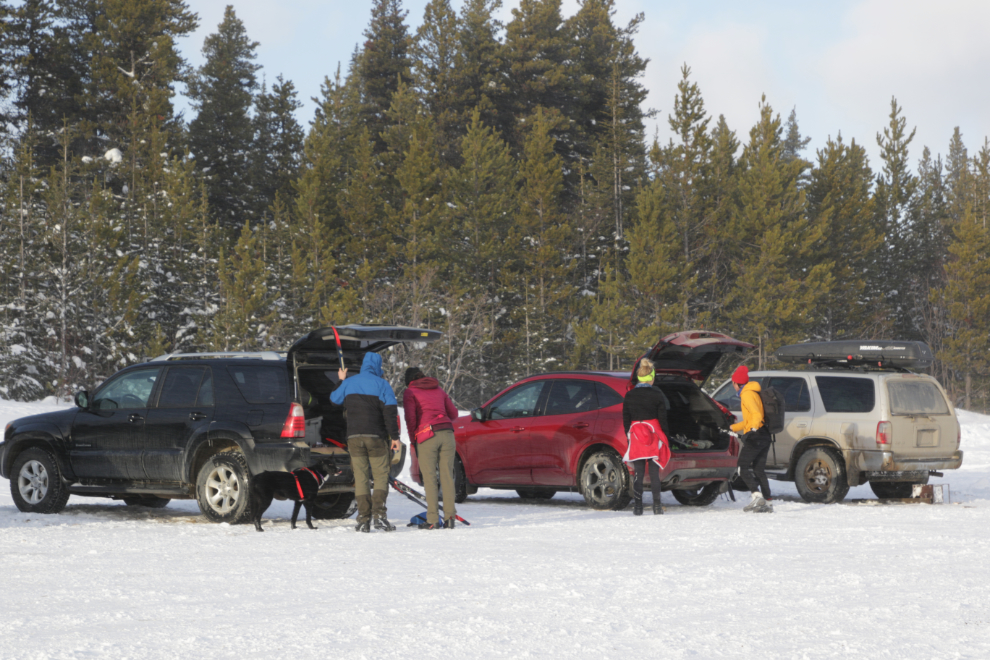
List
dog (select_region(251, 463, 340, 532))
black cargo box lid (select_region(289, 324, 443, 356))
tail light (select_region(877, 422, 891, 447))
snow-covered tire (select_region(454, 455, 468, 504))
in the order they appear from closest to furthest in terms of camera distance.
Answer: dog (select_region(251, 463, 340, 532)), black cargo box lid (select_region(289, 324, 443, 356)), tail light (select_region(877, 422, 891, 447)), snow-covered tire (select_region(454, 455, 468, 504))

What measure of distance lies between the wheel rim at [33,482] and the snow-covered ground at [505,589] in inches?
16.4

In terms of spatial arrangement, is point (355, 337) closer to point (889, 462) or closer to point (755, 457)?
point (755, 457)

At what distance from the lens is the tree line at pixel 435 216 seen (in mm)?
41688

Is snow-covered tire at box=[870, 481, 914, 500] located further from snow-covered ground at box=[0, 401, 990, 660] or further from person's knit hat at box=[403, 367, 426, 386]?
person's knit hat at box=[403, 367, 426, 386]

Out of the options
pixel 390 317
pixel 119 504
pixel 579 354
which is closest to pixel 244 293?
pixel 390 317

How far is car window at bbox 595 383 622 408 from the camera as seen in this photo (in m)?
12.8

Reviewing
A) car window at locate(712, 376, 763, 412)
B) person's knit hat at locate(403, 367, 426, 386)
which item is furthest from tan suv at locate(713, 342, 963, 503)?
person's knit hat at locate(403, 367, 426, 386)

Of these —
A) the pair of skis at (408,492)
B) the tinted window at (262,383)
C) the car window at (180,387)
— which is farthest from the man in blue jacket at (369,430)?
the car window at (180,387)

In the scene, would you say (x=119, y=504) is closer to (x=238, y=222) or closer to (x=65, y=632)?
(x=65, y=632)

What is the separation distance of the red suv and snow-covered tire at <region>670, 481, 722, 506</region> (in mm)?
13

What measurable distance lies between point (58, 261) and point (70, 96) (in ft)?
50.5

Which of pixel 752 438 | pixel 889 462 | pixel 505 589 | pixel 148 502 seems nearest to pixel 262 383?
pixel 148 502

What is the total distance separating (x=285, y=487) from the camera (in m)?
10.5

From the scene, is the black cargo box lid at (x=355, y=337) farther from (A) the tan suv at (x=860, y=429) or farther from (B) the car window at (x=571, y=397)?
(A) the tan suv at (x=860, y=429)
